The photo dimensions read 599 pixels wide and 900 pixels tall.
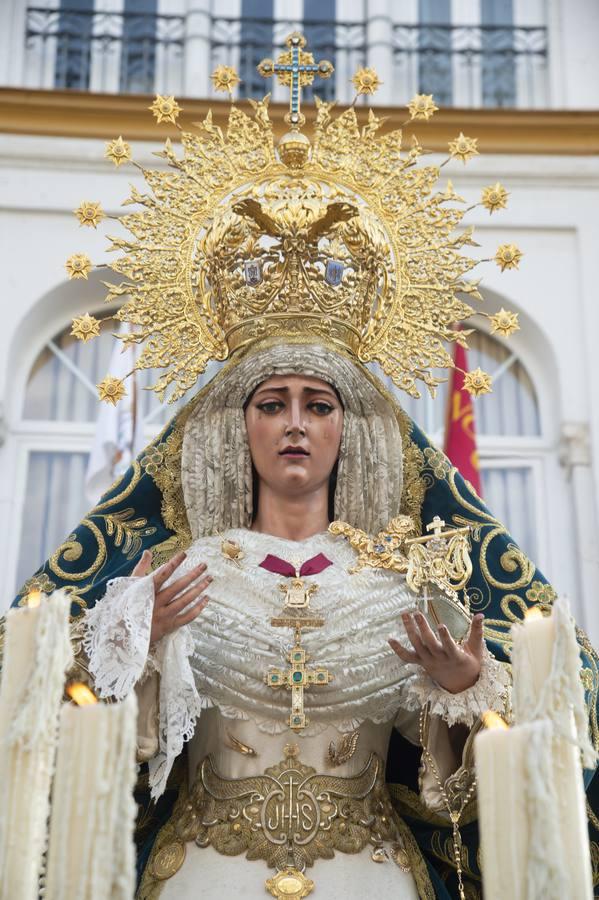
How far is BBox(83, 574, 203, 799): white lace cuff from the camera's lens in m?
3.47

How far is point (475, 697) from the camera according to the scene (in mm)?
3598

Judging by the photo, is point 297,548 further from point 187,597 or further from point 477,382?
point 477,382

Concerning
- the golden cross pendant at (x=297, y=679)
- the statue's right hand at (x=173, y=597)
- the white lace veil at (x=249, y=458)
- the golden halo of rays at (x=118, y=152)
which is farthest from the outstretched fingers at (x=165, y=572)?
the golden halo of rays at (x=118, y=152)

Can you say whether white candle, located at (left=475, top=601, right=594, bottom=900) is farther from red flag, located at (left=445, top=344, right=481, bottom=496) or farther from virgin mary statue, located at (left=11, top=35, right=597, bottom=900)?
red flag, located at (left=445, top=344, right=481, bottom=496)

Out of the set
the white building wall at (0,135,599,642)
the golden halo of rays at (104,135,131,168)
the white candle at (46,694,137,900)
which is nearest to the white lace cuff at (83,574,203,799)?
the white candle at (46,694,137,900)

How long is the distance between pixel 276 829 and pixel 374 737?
39cm

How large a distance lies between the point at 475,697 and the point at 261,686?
54 centimetres

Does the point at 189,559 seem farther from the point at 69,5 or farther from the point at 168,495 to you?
the point at 69,5

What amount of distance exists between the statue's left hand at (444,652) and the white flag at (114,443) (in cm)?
390

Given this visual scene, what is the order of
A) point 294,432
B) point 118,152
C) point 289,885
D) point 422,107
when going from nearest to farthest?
1. point 289,885
2. point 294,432
3. point 118,152
4. point 422,107

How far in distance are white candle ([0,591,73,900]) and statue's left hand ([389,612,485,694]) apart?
110cm

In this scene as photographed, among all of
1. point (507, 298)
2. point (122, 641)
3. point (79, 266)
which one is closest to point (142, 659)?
point (122, 641)

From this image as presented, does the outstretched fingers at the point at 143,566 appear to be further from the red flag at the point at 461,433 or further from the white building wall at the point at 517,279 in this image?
the white building wall at the point at 517,279

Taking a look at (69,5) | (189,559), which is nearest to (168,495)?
(189,559)
